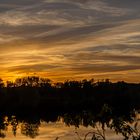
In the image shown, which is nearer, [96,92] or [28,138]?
[28,138]

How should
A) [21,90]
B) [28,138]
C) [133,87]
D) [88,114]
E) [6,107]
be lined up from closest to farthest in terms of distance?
[88,114] → [28,138] → [6,107] → [21,90] → [133,87]

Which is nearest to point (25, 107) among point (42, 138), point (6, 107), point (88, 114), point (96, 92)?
point (6, 107)

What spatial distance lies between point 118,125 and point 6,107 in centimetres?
9617

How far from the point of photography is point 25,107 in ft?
367

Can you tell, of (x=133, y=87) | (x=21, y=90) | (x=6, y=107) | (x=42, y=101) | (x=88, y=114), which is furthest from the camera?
(x=133, y=87)

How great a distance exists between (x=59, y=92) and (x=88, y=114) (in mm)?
136497

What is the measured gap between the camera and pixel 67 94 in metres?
145

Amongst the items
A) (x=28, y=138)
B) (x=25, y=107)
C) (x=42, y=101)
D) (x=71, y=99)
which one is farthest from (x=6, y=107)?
Result: (x=28, y=138)

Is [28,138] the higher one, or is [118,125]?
[118,125]

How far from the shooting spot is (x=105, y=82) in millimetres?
153375

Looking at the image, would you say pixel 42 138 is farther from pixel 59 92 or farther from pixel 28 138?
pixel 59 92

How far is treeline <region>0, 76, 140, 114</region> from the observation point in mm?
116562

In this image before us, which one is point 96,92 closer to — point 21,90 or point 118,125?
point 21,90

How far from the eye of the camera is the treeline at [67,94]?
116562 millimetres
